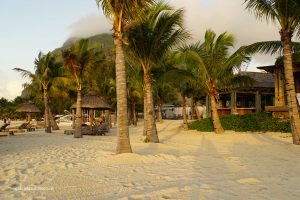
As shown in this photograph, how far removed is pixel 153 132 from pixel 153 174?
7853 millimetres

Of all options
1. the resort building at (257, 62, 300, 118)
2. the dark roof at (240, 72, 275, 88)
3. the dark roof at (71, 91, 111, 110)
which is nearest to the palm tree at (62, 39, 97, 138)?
the dark roof at (71, 91, 111, 110)

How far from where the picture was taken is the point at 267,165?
8.25 metres

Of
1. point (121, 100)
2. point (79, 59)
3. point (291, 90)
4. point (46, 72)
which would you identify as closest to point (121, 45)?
point (121, 100)

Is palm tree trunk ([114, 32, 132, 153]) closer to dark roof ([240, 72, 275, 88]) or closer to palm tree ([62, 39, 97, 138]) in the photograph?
palm tree ([62, 39, 97, 138])

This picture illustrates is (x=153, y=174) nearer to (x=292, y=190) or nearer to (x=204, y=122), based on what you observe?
(x=292, y=190)

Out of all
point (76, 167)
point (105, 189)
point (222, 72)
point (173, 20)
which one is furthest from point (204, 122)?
point (105, 189)

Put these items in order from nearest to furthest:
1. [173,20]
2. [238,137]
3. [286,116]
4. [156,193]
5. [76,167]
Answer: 1. [156,193]
2. [76,167]
3. [173,20]
4. [238,137]
5. [286,116]

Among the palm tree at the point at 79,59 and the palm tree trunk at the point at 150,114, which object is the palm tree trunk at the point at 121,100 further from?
the palm tree at the point at 79,59

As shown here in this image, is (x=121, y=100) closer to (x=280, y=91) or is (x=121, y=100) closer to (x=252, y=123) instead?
(x=252, y=123)

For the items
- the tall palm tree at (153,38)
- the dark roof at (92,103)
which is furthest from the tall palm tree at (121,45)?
the dark roof at (92,103)

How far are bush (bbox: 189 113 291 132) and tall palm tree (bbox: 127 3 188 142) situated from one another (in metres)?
7.95

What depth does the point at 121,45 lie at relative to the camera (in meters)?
10.0

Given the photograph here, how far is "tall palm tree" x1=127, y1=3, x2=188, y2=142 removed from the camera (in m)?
14.0

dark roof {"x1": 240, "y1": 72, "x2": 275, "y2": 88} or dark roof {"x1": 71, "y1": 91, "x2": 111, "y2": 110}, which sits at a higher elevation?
dark roof {"x1": 240, "y1": 72, "x2": 275, "y2": 88}
